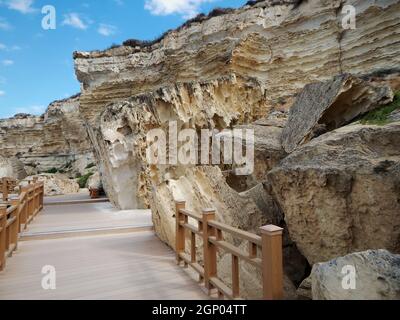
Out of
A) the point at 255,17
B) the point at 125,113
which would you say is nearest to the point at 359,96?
the point at 125,113

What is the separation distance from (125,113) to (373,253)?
8919mm

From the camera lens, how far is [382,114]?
575 centimetres

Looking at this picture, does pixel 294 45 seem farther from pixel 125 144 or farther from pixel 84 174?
pixel 84 174

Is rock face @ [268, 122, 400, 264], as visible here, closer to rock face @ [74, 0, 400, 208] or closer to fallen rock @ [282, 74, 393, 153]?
fallen rock @ [282, 74, 393, 153]

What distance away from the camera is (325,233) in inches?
188

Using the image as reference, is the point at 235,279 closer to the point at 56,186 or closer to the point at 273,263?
the point at 273,263

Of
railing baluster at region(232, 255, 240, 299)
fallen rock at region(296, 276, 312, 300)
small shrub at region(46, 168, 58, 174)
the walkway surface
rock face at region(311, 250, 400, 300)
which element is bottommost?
fallen rock at region(296, 276, 312, 300)

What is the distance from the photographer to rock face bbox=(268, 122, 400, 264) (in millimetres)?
4156

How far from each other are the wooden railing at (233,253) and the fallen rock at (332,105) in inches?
139

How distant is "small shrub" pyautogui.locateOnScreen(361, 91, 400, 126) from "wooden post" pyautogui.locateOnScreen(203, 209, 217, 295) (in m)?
3.23

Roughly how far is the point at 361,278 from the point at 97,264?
3.91m

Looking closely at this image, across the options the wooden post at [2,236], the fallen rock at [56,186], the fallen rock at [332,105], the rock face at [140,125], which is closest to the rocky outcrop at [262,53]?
the fallen rock at [56,186]

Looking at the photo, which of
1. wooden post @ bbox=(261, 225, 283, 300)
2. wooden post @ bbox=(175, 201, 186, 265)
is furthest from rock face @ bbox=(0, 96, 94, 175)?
wooden post @ bbox=(261, 225, 283, 300)

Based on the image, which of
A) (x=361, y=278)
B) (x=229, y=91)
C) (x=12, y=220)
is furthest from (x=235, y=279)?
(x=229, y=91)
